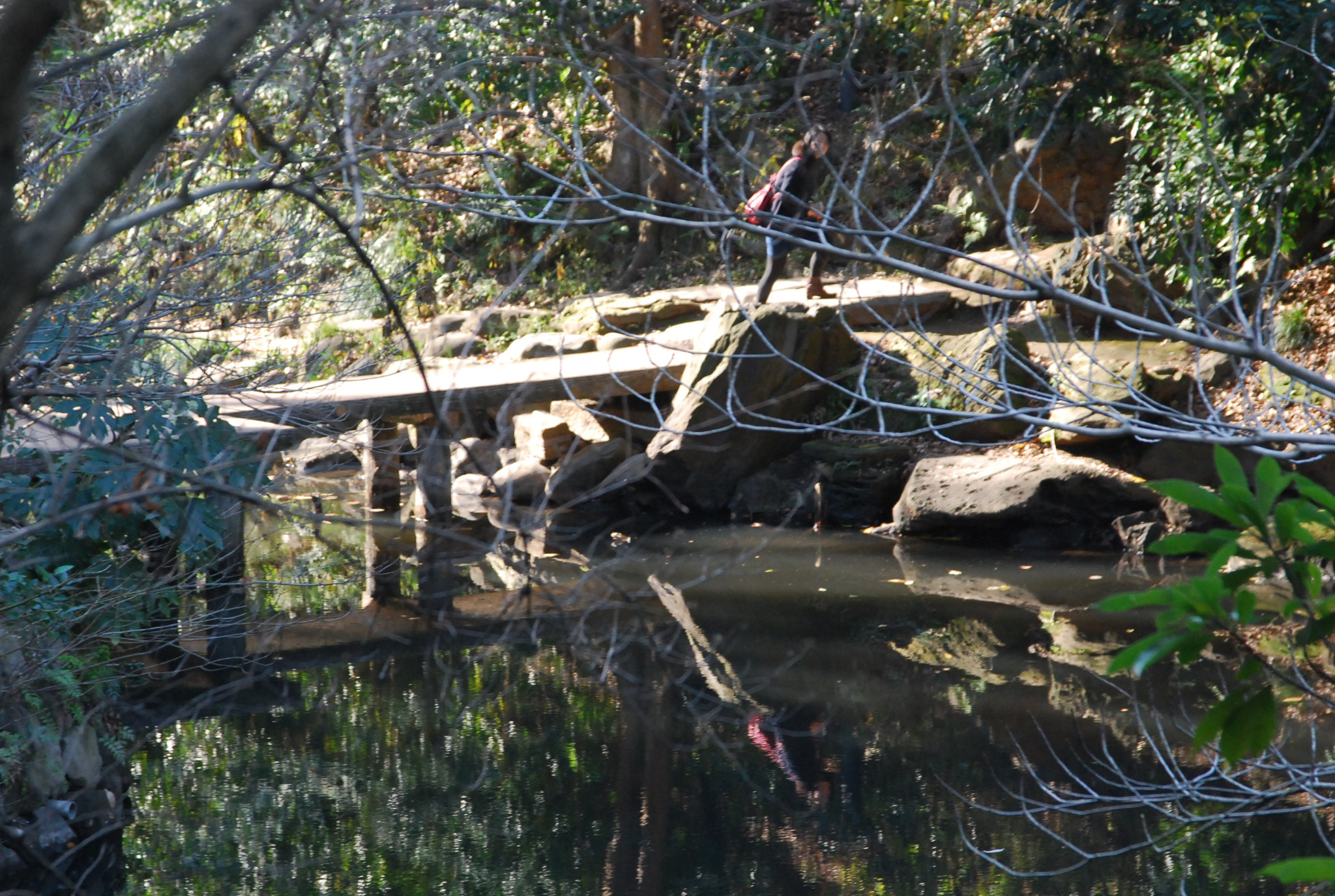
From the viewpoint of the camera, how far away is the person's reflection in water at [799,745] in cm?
537

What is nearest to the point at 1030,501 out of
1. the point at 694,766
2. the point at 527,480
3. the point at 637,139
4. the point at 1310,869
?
the point at 637,139

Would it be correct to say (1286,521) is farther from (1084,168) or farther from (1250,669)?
(1084,168)

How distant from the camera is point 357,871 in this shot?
191 inches

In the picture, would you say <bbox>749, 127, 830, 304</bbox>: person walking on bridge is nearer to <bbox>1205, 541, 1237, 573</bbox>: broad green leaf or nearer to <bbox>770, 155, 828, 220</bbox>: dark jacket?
<bbox>770, 155, 828, 220</bbox>: dark jacket

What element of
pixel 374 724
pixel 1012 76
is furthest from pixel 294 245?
pixel 1012 76

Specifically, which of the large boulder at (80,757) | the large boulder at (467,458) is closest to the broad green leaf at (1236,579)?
the large boulder at (80,757)

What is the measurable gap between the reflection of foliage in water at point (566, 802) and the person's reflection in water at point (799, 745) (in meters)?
0.04

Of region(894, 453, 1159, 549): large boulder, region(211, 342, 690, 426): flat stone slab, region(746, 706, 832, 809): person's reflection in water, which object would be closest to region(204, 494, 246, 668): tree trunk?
region(211, 342, 690, 426): flat stone slab

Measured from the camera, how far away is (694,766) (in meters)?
5.70

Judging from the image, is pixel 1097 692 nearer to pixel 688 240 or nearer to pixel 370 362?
pixel 370 362

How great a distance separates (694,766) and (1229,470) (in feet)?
14.6

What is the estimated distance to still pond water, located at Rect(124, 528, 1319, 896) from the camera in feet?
Result: 15.4

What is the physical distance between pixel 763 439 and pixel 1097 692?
487 cm

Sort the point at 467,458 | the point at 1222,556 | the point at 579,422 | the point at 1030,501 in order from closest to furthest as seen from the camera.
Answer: the point at 1222,556 → the point at 1030,501 → the point at 467,458 → the point at 579,422
